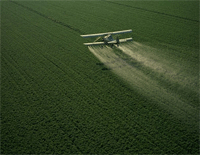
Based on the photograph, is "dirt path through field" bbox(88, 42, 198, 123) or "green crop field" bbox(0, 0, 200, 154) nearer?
"green crop field" bbox(0, 0, 200, 154)

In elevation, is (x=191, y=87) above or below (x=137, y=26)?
below

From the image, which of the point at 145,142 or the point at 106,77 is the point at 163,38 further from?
the point at 145,142

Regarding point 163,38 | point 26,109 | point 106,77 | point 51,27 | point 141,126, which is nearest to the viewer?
point 141,126

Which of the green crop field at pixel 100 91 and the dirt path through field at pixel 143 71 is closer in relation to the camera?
the green crop field at pixel 100 91

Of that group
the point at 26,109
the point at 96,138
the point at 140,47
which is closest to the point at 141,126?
the point at 96,138
